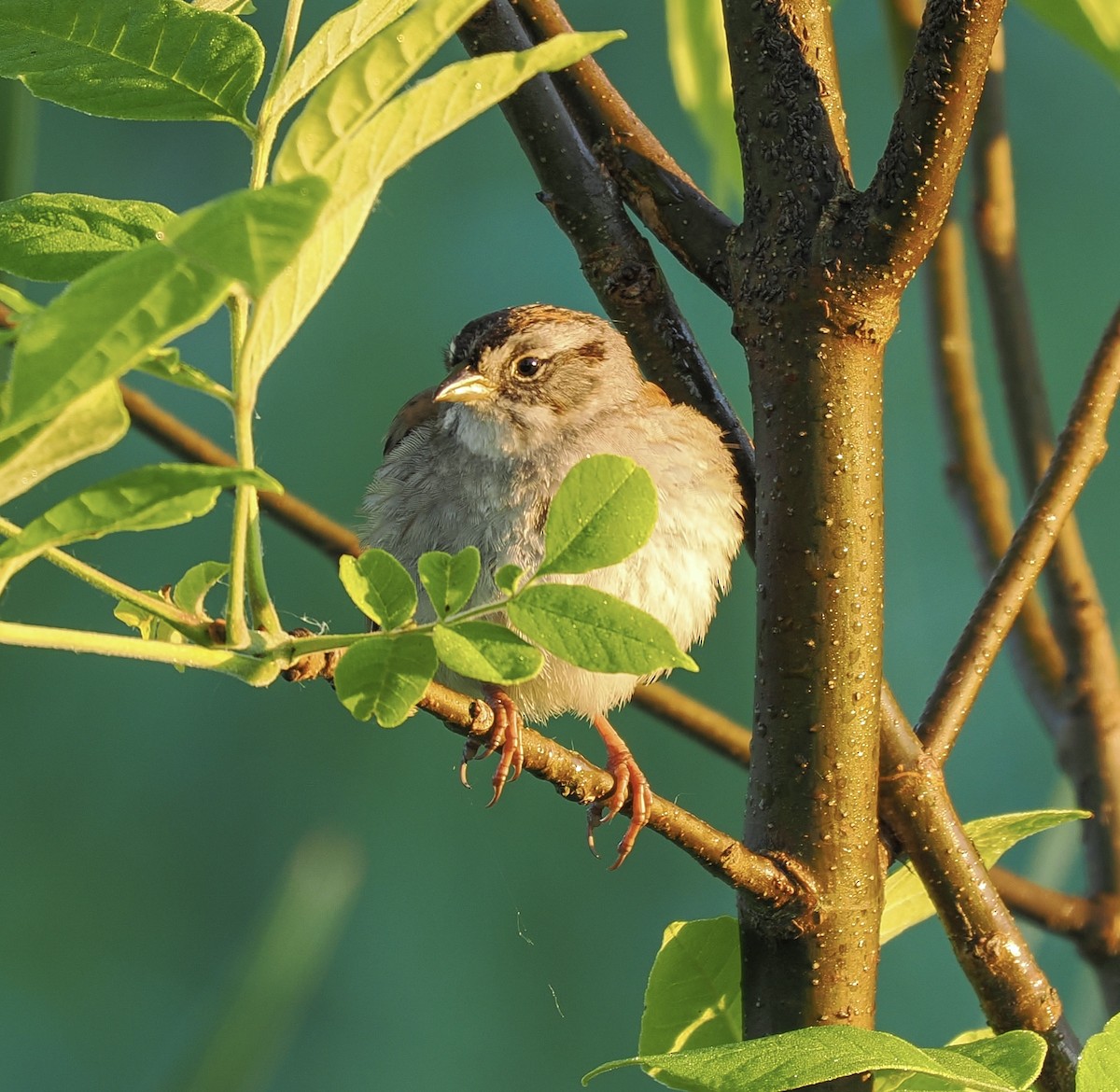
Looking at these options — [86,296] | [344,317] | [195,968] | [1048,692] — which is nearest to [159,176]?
[344,317]

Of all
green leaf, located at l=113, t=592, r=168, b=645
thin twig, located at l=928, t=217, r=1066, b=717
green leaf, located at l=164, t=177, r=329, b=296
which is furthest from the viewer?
thin twig, located at l=928, t=217, r=1066, b=717

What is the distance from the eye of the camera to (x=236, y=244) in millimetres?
310

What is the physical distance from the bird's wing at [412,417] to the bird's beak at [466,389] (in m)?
0.03

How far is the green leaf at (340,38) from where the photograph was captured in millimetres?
450

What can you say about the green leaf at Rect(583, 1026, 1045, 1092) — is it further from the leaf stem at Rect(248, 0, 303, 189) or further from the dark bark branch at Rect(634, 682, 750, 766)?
the dark bark branch at Rect(634, 682, 750, 766)

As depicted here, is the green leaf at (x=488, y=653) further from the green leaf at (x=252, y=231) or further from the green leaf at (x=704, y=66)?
the green leaf at (x=704, y=66)

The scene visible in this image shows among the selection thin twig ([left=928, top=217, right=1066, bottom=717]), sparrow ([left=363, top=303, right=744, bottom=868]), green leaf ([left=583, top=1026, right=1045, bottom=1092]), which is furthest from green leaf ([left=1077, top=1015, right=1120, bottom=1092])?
thin twig ([left=928, top=217, right=1066, bottom=717])

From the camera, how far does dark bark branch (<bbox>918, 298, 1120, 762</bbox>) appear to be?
0.98 meters

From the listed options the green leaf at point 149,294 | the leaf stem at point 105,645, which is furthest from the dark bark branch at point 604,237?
the green leaf at point 149,294

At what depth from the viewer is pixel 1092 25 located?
0.86 metres

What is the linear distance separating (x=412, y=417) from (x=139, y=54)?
3.77ft

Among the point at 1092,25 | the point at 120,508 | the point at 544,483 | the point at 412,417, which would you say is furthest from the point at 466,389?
the point at 120,508

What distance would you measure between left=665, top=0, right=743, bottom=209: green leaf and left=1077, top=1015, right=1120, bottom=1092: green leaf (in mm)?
729

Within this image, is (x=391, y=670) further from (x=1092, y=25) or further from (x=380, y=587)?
(x=1092, y=25)
